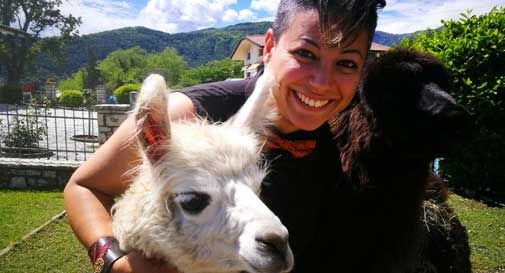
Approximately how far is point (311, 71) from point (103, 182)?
0.93 metres

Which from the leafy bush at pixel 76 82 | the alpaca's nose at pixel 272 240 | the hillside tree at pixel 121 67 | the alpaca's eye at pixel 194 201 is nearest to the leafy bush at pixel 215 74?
the hillside tree at pixel 121 67

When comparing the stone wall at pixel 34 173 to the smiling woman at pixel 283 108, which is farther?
the stone wall at pixel 34 173

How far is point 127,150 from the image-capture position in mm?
1598

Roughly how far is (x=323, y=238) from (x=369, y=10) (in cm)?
123

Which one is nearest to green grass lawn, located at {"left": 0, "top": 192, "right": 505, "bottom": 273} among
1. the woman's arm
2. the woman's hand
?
the woman's arm

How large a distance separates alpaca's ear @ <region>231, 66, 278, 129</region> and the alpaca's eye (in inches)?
15.6

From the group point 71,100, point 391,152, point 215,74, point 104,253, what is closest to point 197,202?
point 104,253

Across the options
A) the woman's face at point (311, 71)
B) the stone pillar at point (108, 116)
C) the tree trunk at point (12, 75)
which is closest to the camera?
the woman's face at point (311, 71)

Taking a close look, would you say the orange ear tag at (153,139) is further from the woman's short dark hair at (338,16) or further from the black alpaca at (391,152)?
the black alpaca at (391,152)

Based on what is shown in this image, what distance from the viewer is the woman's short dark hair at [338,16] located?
1.63 m

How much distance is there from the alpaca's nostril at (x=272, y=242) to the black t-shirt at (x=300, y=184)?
535 mm

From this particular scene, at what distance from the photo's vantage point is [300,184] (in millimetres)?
1972

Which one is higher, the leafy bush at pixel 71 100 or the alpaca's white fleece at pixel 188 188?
the alpaca's white fleece at pixel 188 188

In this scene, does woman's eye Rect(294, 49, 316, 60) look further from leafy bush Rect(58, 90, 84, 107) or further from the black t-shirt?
leafy bush Rect(58, 90, 84, 107)
